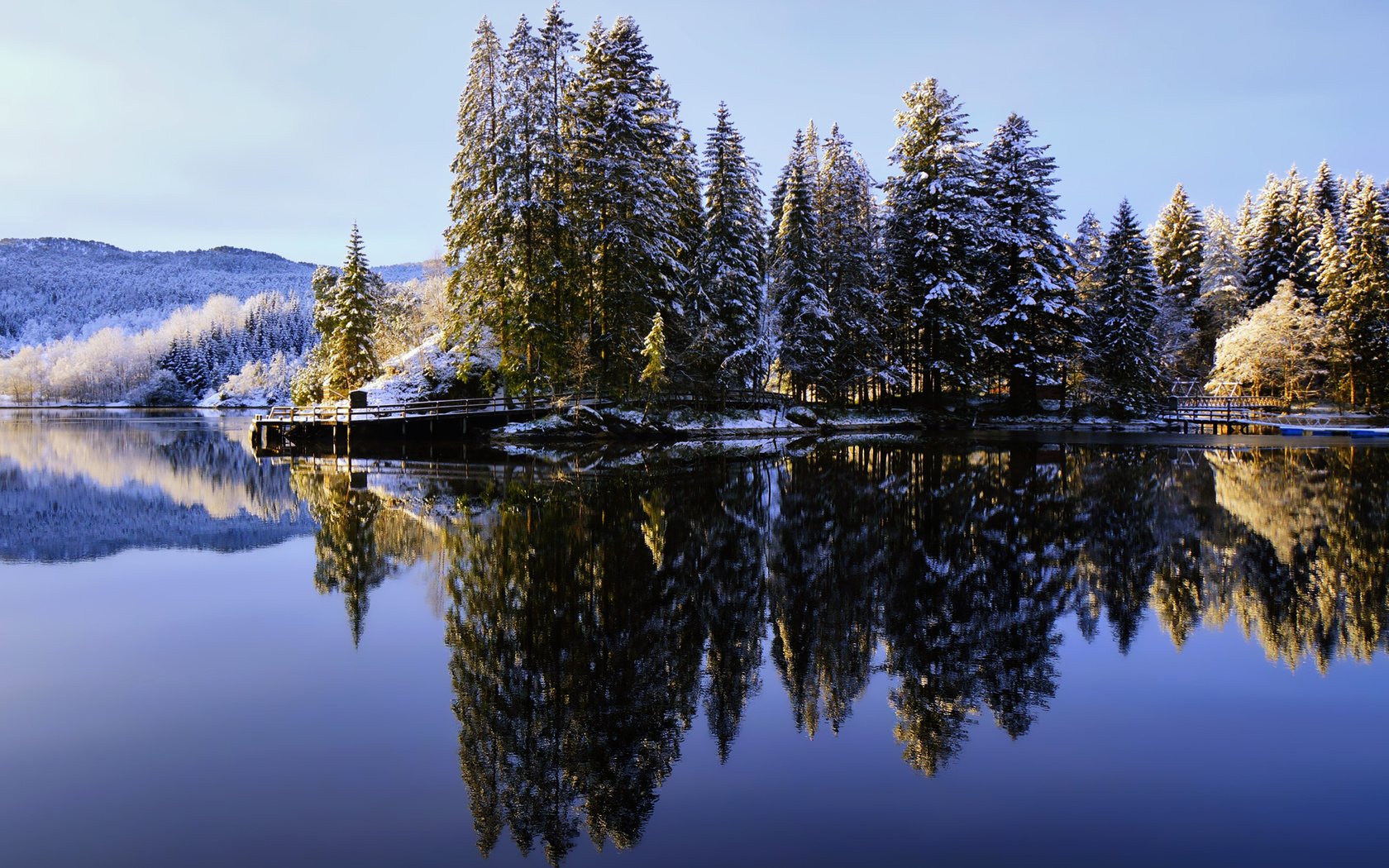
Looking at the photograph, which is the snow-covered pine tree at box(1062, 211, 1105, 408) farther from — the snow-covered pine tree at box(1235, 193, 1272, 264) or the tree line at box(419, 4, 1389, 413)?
the snow-covered pine tree at box(1235, 193, 1272, 264)

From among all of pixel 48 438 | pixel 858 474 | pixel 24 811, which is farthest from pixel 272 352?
pixel 24 811

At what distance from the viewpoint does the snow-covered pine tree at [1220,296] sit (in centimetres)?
6059

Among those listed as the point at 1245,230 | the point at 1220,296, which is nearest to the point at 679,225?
the point at 1220,296

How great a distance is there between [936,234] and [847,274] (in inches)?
219

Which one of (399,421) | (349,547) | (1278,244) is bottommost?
(349,547)

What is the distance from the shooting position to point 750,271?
43938 millimetres

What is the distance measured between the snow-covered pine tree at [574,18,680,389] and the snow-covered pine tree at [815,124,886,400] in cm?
1061

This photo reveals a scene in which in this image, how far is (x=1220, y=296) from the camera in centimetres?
6153

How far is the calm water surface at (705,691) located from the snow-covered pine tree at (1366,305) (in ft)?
139

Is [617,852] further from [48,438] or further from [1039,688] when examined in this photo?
[48,438]

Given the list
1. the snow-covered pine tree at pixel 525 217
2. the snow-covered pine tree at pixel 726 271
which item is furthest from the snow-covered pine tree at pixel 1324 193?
the snow-covered pine tree at pixel 525 217

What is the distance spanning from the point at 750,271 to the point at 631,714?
130 feet

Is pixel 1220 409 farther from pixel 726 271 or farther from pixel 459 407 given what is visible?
pixel 459 407

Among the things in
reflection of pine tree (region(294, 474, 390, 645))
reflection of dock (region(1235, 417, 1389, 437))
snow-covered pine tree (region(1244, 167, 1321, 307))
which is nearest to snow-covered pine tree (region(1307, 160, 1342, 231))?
snow-covered pine tree (region(1244, 167, 1321, 307))
